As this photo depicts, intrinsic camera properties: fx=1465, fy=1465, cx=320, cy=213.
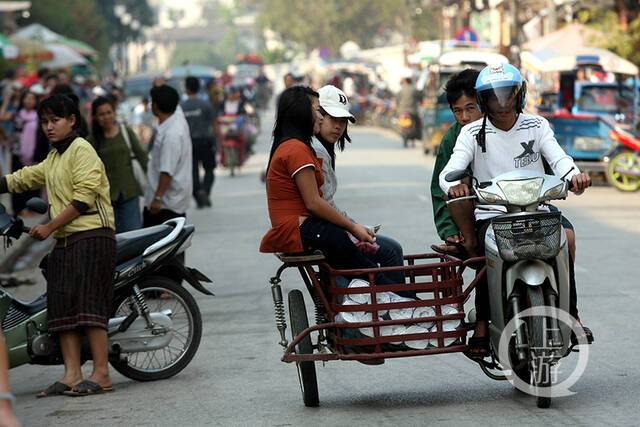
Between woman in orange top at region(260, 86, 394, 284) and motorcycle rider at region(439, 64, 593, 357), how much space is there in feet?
1.68

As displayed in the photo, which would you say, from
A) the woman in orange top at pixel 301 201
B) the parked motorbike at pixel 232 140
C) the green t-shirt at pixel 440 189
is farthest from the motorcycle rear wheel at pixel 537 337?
the parked motorbike at pixel 232 140

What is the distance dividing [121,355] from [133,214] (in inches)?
133

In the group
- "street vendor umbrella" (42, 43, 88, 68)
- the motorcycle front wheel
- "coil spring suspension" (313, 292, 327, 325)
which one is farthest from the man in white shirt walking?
"street vendor umbrella" (42, 43, 88, 68)

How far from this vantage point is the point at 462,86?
25.9 feet

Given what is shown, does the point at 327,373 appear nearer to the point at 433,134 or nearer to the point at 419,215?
the point at 419,215

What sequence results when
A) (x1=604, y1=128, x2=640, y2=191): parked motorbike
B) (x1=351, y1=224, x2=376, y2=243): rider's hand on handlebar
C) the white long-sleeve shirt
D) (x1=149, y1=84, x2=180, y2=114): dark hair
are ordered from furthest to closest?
(x1=604, y1=128, x2=640, y2=191): parked motorbike
(x1=149, y1=84, x2=180, y2=114): dark hair
the white long-sleeve shirt
(x1=351, y1=224, x2=376, y2=243): rider's hand on handlebar

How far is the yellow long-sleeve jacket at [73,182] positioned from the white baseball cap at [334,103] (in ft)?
4.91

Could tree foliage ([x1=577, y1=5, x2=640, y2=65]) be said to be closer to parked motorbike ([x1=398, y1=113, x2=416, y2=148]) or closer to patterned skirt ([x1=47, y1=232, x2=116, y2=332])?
parked motorbike ([x1=398, y1=113, x2=416, y2=148])

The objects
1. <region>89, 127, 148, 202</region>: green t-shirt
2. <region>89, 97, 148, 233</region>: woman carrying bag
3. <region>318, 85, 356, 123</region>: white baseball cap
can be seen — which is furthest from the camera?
<region>89, 127, 148, 202</region>: green t-shirt

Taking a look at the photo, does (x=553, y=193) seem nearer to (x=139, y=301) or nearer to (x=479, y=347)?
(x=479, y=347)

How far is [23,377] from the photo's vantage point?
9180 mm

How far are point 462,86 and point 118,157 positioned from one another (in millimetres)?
4462

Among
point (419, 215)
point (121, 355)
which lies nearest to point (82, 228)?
point (121, 355)

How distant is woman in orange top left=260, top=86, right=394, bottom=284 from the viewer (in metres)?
7.17
